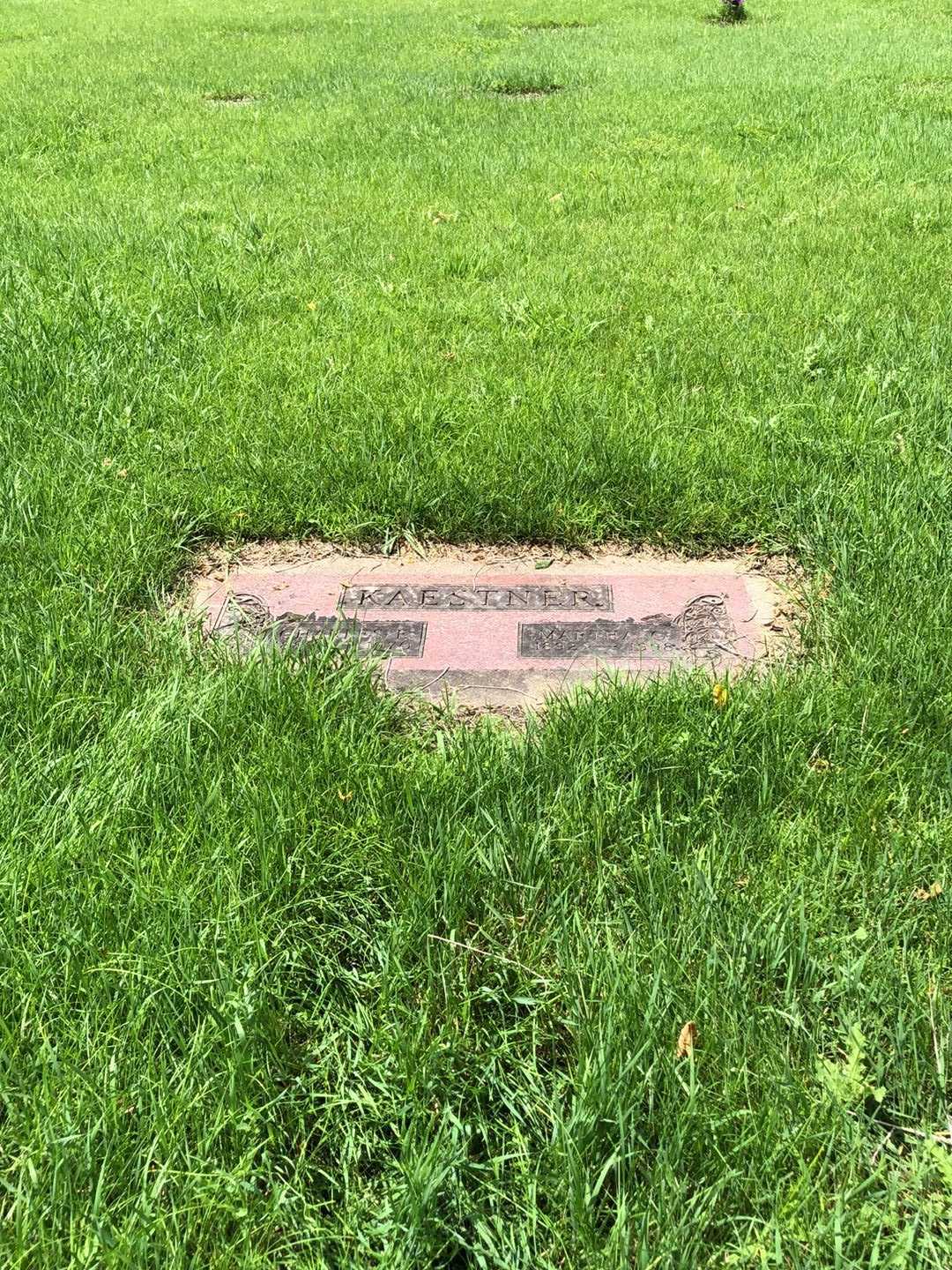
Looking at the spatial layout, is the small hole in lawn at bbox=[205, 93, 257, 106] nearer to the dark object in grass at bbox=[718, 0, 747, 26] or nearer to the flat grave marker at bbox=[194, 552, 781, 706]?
the dark object in grass at bbox=[718, 0, 747, 26]

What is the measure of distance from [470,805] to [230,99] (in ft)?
31.5

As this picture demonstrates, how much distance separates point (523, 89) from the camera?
9727 mm

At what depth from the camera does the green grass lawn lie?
1520 mm

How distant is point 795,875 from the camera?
1978 millimetres

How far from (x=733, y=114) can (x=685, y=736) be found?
292 inches

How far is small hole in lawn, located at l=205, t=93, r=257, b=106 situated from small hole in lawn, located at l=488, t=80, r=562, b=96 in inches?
88.6

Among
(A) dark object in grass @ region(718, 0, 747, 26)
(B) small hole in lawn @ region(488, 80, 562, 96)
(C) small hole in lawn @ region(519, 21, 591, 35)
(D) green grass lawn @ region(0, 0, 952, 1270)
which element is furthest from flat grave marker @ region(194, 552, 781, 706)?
(A) dark object in grass @ region(718, 0, 747, 26)

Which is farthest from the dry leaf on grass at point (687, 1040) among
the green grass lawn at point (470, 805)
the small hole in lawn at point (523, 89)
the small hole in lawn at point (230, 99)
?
the small hole in lawn at point (230, 99)

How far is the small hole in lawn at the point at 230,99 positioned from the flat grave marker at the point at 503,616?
7921 millimetres

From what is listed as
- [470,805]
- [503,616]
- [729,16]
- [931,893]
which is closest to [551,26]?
[729,16]

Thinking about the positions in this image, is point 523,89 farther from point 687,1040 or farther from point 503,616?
point 687,1040

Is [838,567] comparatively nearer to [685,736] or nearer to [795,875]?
[685,736]

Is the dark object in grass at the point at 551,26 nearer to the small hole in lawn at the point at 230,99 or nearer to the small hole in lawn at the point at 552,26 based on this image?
the small hole in lawn at the point at 552,26

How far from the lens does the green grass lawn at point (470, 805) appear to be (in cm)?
152
